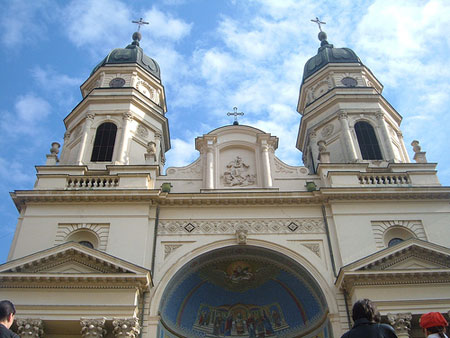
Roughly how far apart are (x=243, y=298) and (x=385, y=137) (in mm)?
10270

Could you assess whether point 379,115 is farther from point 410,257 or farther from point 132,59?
point 132,59

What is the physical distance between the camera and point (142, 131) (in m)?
23.5

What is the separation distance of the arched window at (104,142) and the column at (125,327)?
344 inches

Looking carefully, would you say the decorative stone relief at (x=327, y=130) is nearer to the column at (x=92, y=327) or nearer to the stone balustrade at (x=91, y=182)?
the stone balustrade at (x=91, y=182)

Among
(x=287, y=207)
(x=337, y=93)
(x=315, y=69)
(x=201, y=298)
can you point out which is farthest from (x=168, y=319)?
(x=315, y=69)

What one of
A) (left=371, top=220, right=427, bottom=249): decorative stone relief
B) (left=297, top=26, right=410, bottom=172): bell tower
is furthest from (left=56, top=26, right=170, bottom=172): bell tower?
(left=371, top=220, right=427, bottom=249): decorative stone relief

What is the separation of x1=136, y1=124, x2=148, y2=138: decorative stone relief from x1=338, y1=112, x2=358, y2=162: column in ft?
31.6

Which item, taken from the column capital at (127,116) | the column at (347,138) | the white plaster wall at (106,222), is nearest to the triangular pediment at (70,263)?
the white plaster wall at (106,222)

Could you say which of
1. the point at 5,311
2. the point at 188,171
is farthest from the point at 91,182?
the point at 5,311

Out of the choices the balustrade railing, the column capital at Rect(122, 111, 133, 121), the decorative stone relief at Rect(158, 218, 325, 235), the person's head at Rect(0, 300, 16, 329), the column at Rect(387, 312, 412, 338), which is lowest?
the person's head at Rect(0, 300, 16, 329)

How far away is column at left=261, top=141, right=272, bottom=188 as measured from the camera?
20.4 metres

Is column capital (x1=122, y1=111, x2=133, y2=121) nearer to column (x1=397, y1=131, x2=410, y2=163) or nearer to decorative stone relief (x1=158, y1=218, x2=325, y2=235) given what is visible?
decorative stone relief (x1=158, y1=218, x2=325, y2=235)

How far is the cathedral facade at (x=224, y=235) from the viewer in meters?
15.8

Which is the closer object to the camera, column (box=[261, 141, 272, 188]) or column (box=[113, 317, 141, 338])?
column (box=[113, 317, 141, 338])
